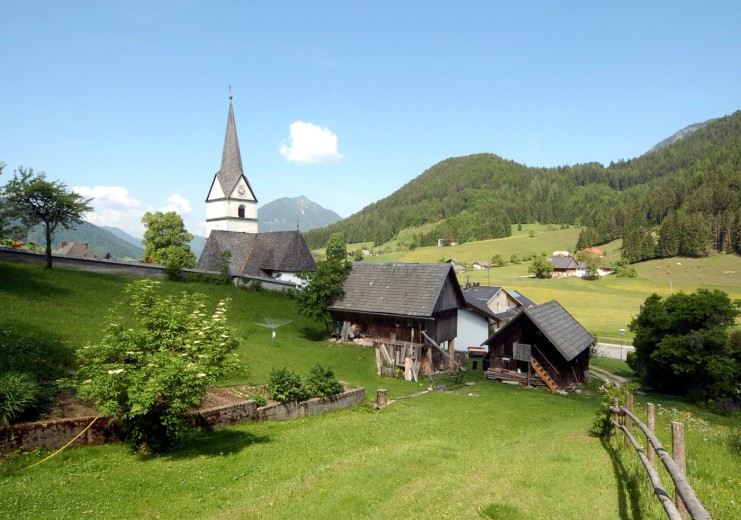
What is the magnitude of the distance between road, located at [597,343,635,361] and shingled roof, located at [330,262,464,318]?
76.4 ft

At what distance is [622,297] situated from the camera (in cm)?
8700

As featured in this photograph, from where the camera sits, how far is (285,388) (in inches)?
685

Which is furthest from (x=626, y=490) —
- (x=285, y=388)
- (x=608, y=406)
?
(x=285, y=388)

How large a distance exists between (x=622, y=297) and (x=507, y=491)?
301 feet

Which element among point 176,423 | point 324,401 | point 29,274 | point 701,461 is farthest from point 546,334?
point 29,274

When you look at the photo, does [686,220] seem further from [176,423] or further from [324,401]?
[176,423]

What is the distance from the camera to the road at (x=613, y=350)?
155 feet

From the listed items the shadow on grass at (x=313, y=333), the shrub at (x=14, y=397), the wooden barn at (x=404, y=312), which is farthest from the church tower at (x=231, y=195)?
the shrub at (x=14, y=397)

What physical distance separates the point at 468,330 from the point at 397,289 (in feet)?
44.7

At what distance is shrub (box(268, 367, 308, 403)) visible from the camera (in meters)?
17.2

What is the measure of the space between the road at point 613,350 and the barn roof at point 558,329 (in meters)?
18.1

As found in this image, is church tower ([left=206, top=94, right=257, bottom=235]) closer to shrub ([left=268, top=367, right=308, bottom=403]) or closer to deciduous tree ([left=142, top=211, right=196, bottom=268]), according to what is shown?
deciduous tree ([left=142, top=211, right=196, bottom=268])

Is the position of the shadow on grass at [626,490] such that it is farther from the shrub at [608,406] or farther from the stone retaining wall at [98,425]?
the stone retaining wall at [98,425]

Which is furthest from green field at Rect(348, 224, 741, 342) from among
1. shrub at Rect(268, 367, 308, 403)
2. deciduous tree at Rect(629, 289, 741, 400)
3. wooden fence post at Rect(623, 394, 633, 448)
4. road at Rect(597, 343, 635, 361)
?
wooden fence post at Rect(623, 394, 633, 448)
